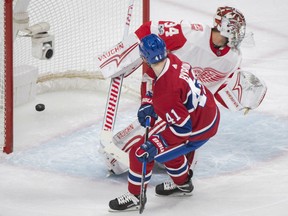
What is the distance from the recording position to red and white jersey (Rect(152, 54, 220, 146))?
11.4ft

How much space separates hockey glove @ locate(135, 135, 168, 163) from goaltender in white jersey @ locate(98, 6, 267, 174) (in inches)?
10.7

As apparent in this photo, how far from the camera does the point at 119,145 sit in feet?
13.3

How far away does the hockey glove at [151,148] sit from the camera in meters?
3.53

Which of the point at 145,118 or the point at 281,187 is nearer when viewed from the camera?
the point at 145,118

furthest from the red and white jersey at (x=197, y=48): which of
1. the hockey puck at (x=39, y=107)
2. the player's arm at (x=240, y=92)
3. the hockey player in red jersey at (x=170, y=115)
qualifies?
the hockey puck at (x=39, y=107)

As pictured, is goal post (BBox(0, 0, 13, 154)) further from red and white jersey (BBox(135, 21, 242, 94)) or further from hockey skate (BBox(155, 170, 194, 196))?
hockey skate (BBox(155, 170, 194, 196))

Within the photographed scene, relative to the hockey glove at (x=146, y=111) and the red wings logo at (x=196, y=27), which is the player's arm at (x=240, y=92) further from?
the hockey glove at (x=146, y=111)

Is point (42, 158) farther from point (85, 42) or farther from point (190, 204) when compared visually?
point (85, 42)

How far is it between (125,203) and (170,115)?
42 centimetres

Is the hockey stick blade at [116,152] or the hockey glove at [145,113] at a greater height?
the hockey glove at [145,113]

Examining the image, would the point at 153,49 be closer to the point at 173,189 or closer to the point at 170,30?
the point at 170,30

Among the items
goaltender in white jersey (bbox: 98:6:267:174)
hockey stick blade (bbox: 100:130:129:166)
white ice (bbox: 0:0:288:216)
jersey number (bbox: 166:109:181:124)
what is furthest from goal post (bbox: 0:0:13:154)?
jersey number (bbox: 166:109:181:124)

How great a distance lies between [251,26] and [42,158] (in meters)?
2.29

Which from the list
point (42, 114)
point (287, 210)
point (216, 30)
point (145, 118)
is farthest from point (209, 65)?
point (42, 114)
